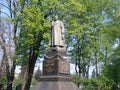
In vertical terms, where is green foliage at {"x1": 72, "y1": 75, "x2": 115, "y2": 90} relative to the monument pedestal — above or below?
below

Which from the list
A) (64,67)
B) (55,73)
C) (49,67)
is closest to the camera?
(55,73)

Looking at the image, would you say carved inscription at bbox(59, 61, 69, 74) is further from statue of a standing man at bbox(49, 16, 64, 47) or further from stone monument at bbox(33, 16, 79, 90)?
statue of a standing man at bbox(49, 16, 64, 47)

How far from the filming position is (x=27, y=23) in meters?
25.5

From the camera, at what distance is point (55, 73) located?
16.7m

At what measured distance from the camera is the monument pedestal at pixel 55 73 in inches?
647

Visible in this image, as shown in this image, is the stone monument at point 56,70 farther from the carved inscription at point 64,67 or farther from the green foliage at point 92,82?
the green foliage at point 92,82

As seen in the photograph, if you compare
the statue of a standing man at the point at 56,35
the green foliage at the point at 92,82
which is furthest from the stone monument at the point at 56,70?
the green foliage at the point at 92,82

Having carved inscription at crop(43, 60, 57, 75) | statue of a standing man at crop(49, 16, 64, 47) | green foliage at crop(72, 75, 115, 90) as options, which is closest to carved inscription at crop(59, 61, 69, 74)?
carved inscription at crop(43, 60, 57, 75)

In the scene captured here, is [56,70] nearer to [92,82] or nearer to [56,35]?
[56,35]

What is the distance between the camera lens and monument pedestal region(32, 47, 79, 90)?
53.9 ft

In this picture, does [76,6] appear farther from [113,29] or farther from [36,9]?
[113,29]

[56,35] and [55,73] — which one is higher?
[56,35]

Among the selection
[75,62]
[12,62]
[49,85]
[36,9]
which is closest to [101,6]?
[75,62]

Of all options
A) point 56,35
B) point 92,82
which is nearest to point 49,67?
point 56,35
